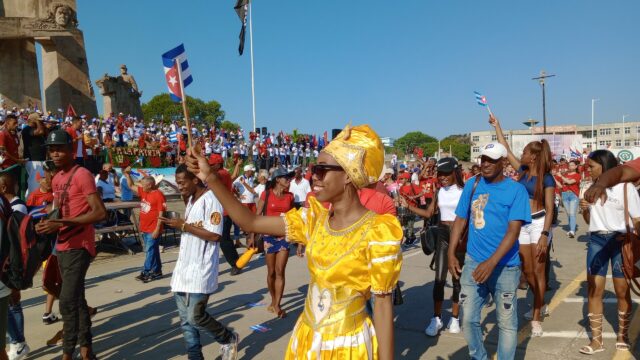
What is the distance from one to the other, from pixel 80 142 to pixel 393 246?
12.9 m

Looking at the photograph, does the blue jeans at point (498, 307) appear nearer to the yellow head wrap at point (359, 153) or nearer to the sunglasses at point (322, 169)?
the yellow head wrap at point (359, 153)

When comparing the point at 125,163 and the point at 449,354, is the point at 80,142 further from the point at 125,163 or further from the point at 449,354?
the point at 449,354

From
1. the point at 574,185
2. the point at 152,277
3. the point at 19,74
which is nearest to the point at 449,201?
the point at 152,277

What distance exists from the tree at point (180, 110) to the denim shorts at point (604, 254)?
87029 mm

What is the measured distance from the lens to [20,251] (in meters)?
3.58

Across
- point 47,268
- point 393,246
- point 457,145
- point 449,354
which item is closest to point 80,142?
point 47,268

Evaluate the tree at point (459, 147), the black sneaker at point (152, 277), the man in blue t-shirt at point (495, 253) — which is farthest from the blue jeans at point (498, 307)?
the tree at point (459, 147)

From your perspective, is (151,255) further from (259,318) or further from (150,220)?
(259,318)

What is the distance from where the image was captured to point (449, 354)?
452 cm

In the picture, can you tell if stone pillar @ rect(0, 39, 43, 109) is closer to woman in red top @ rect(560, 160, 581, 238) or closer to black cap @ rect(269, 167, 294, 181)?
black cap @ rect(269, 167, 294, 181)

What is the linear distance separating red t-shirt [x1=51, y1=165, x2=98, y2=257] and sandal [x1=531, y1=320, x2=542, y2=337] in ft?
15.8

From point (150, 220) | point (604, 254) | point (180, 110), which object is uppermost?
point (180, 110)

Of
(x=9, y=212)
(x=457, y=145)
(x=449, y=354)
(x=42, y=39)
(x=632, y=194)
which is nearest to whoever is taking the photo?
(x=9, y=212)

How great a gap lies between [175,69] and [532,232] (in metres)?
4.46
